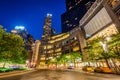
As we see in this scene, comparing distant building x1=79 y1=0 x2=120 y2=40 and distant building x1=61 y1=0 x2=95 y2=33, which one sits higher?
distant building x1=61 y1=0 x2=95 y2=33

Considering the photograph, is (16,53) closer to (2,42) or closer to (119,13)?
(2,42)

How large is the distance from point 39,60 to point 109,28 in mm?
104359

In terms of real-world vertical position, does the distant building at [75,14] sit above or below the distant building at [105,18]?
above

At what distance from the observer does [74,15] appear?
176 meters

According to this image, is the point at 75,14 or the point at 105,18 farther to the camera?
the point at 75,14

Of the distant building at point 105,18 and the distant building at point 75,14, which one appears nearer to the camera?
the distant building at point 105,18

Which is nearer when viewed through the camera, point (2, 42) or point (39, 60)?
point (2, 42)

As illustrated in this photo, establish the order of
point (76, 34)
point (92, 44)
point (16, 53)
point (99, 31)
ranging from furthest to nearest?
point (76, 34), point (99, 31), point (92, 44), point (16, 53)

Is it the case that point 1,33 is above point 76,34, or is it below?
below

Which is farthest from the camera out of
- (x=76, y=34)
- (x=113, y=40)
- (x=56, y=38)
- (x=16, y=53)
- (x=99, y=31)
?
(x=56, y=38)

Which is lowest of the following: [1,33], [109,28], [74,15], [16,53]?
[16,53]

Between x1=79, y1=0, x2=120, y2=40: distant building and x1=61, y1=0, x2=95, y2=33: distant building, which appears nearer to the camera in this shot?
x1=79, y1=0, x2=120, y2=40: distant building

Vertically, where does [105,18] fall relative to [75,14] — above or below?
below

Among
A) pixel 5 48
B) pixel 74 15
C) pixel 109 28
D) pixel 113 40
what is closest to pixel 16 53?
pixel 5 48
